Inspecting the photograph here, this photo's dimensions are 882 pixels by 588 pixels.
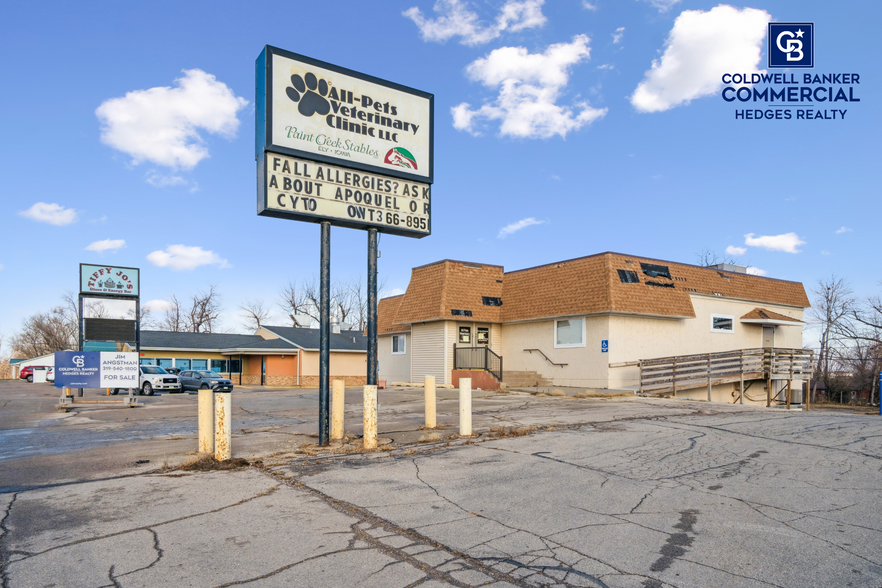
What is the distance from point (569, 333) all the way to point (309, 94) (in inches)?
690

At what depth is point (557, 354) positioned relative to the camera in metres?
25.4

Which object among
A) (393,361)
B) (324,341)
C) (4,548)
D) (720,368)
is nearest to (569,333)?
(720,368)

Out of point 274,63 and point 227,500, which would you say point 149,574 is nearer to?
point 227,500

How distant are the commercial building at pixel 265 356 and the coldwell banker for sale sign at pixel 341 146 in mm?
31101

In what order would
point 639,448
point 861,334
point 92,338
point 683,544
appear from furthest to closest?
point 861,334, point 92,338, point 639,448, point 683,544

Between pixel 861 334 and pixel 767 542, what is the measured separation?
48.4 meters

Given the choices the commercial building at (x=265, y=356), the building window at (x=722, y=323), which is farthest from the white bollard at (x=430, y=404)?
the commercial building at (x=265, y=356)

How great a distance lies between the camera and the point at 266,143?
9.46 metres

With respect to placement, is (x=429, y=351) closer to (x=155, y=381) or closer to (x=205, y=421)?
(x=155, y=381)

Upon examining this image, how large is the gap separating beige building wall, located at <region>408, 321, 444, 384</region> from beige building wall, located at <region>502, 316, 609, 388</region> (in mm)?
2928

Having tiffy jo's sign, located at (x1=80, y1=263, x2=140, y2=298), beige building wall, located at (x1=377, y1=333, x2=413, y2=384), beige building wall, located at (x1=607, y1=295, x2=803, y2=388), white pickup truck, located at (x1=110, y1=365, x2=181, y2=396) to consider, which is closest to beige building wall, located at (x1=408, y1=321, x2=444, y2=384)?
beige building wall, located at (x1=377, y1=333, x2=413, y2=384)

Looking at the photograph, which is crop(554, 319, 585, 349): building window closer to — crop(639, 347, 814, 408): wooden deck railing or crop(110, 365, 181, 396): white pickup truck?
crop(639, 347, 814, 408): wooden deck railing

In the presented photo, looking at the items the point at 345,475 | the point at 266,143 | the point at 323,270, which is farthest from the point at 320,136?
the point at 345,475

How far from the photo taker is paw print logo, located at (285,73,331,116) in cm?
994
